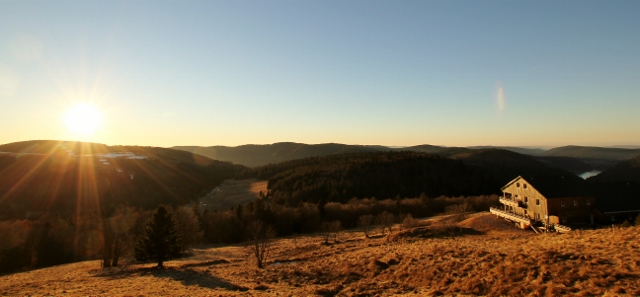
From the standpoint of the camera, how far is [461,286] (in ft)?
64.6

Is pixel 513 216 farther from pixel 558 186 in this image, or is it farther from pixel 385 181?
pixel 385 181

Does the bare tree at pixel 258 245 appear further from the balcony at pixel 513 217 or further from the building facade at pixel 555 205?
the building facade at pixel 555 205

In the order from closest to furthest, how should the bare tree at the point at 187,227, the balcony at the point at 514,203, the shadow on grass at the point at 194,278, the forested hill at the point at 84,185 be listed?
the shadow on grass at the point at 194,278 → the balcony at the point at 514,203 → the bare tree at the point at 187,227 → the forested hill at the point at 84,185

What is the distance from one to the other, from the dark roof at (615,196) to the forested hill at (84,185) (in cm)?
13502

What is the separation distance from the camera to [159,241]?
3850cm

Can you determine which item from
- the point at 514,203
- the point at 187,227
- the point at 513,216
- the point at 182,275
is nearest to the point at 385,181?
the point at 514,203

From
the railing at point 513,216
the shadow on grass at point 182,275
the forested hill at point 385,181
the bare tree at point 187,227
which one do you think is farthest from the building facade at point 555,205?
the forested hill at point 385,181

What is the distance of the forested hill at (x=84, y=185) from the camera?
126775 millimetres

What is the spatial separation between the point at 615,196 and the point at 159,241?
58.1m

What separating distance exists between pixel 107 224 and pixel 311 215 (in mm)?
44923

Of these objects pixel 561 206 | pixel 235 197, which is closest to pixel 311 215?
pixel 561 206

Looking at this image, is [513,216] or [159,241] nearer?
[159,241]

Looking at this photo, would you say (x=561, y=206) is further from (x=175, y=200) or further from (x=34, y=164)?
(x=34, y=164)

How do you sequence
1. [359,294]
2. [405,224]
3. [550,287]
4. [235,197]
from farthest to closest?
[235,197] < [405,224] < [359,294] < [550,287]
